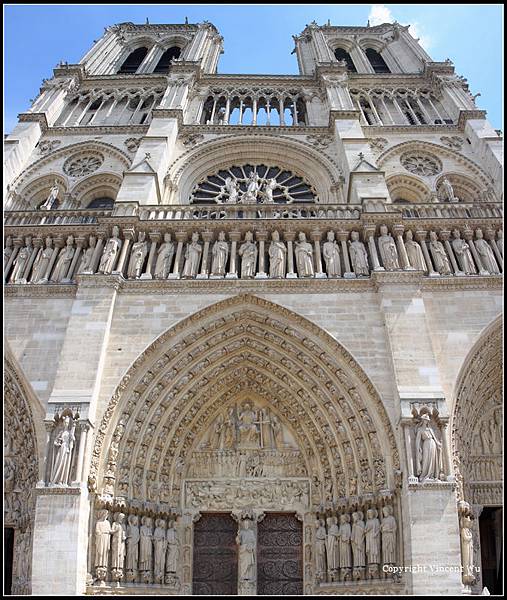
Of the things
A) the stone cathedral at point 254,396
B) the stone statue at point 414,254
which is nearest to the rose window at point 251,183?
the stone cathedral at point 254,396

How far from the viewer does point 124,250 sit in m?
10.8

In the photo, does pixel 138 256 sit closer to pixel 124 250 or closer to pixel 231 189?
pixel 124 250

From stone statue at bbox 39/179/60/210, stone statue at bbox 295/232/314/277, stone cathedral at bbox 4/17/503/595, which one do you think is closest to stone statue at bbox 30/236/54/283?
stone cathedral at bbox 4/17/503/595

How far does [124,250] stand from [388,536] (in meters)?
6.98

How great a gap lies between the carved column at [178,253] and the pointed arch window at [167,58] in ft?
43.3

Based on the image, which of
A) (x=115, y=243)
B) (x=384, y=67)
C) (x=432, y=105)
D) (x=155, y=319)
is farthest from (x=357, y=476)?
(x=384, y=67)

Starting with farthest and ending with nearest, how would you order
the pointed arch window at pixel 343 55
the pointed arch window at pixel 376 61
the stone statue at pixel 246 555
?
1. the pointed arch window at pixel 343 55
2. the pointed arch window at pixel 376 61
3. the stone statue at pixel 246 555

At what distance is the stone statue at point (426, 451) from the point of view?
7893 mm

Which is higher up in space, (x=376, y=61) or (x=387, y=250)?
(x=376, y=61)

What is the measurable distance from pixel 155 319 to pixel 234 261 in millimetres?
2016

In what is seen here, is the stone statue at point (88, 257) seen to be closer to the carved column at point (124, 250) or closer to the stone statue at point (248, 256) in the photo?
the carved column at point (124, 250)

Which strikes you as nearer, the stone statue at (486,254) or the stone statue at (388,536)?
the stone statue at (388,536)

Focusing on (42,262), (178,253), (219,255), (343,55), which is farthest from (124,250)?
(343,55)

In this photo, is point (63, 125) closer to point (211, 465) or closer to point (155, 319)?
point (155, 319)
